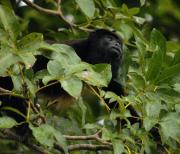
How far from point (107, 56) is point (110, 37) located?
0.16 m

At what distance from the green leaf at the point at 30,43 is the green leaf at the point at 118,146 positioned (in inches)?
25.9

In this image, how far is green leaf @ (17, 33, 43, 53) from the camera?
105 inches

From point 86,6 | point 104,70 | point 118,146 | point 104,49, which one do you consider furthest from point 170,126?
point 104,49

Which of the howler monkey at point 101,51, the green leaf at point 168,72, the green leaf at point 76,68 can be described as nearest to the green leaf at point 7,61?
the green leaf at point 76,68

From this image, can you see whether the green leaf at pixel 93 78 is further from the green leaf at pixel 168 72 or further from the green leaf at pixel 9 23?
the green leaf at pixel 168 72

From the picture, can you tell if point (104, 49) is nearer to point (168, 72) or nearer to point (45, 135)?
point (168, 72)

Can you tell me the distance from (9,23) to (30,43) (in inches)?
6.0

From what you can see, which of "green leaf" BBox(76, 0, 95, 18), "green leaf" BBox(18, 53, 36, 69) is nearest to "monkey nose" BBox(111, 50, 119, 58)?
"green leaf" BBox(76, 0, 95, 18)

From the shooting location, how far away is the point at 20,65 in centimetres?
282

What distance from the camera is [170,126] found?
305 centimetres

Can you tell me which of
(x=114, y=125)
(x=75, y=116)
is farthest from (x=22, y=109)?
(x=114, y=125)

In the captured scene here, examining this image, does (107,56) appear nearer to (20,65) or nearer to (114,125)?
(114,125)

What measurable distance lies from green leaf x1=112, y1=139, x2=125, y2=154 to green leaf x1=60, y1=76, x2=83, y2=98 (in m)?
0.47

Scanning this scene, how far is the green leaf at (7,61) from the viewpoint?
2.59 meters
